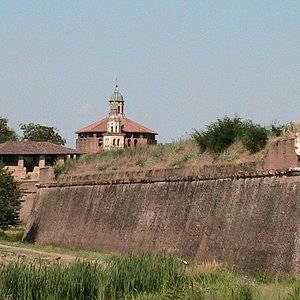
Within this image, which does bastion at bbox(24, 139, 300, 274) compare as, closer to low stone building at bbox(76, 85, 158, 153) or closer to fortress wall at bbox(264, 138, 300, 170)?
fortress wall at bbox(264, 138, 300, 170)

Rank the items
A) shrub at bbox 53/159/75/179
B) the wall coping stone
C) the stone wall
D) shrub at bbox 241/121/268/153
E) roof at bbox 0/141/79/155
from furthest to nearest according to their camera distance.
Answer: roof at bbox 0/141/79/155 → the stone wall → shrub at bbox 53/159/75/179 → shrub at bbox 241/121/268/153 → the wall coping stone

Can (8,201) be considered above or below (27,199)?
below

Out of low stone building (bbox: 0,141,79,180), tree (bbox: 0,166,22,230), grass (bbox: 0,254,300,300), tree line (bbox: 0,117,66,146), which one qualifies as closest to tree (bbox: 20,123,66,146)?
tree line (bbox: 0,117,66,146)

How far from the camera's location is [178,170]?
22.2m

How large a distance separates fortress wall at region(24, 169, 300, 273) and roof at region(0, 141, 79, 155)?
83.8 ft

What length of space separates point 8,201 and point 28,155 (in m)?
23.9

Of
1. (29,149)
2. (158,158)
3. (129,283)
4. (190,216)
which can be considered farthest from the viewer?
(29,149)

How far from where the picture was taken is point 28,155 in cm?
5672

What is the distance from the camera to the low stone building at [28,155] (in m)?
55.2

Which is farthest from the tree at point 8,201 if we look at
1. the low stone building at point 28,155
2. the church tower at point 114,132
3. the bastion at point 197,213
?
the church tower at point 114,132

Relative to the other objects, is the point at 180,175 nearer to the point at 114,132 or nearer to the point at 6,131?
the point at 114,132

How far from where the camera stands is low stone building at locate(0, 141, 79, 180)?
55.2 m

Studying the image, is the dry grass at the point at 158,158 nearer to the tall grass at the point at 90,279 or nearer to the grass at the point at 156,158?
the grass at the point at 156,158

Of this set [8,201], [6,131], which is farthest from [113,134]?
[8,201]
